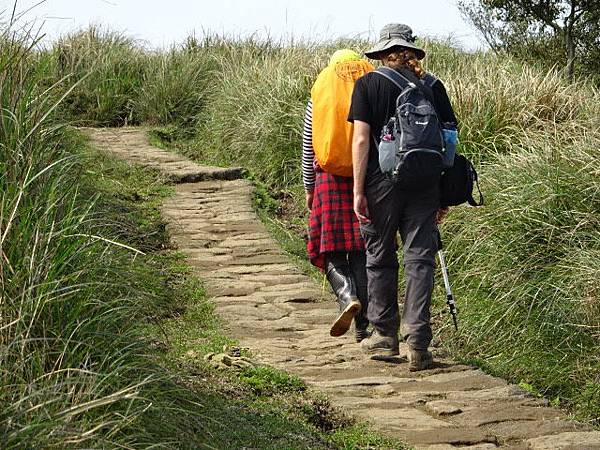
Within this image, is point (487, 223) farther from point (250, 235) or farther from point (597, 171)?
point (250, 235)

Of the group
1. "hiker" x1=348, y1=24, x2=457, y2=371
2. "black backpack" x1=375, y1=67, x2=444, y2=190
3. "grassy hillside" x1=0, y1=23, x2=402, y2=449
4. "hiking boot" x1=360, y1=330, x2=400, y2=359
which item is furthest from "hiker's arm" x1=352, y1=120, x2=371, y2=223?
"grassy hillside" x1=0, y1=23, x2=402, y2=449

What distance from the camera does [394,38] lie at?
6.32 m

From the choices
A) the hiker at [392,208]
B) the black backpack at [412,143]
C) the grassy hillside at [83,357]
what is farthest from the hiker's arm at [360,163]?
the grassy hillside at [83,357]

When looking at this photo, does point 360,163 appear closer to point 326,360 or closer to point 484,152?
point 326,360

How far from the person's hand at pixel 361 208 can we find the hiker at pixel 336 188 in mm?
354

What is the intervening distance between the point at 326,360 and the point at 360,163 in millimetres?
1139

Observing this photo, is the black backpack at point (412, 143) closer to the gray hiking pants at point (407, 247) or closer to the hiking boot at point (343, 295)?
the gray hiking pants at point (407, 247)

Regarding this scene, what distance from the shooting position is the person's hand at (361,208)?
6.32m

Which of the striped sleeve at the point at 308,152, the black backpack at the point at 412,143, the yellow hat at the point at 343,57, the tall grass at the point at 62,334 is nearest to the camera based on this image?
the tall grass at the point at 62,334

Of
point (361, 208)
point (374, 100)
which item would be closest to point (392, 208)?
point (361, 208)

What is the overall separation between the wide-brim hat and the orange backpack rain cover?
1.09 ft

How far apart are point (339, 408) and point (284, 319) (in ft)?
6.49

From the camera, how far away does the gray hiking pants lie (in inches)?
246

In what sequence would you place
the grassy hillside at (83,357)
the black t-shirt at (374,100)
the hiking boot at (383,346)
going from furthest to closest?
1. the hiking boot at (383,346)
2. the black t-shirt at (374,100)
3. the grassy hillside at (83,357)
